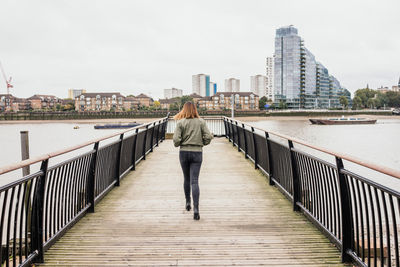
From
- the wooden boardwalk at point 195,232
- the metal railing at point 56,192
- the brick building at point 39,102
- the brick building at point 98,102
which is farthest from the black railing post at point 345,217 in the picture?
the brick building at point 39,102

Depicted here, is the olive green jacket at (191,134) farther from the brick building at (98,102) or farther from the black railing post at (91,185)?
the brick building at (98,102)

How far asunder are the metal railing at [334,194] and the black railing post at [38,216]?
2.81 meters

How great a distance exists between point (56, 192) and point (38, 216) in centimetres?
47

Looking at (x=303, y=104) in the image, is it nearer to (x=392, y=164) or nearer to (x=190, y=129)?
(x=392, y=164)

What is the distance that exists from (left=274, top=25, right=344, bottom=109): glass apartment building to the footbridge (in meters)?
119

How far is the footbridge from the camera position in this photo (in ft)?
9.86

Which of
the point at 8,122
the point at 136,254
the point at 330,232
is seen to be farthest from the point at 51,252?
the point at 8,122

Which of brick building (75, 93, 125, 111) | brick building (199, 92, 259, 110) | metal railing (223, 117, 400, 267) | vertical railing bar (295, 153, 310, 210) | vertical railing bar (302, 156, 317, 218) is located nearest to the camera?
metal railing (223, 117, 400, 267)

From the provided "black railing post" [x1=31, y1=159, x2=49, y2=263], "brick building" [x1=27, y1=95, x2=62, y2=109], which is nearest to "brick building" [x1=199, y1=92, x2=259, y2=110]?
"brick building" [x1=27, y1=95, x2=62, y2=109]

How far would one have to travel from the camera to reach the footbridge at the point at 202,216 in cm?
301

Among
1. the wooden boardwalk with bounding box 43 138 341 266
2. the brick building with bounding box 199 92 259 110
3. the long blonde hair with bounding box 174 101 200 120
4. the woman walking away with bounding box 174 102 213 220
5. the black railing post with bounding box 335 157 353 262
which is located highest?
the brick building with bounding box 199 92 259 110

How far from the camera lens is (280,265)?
2988 millimetres

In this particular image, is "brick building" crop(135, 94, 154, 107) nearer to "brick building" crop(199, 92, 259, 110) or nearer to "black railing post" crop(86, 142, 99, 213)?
"brick building" crop(199, 92, 259, 110)

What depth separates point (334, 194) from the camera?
511 centimetres
